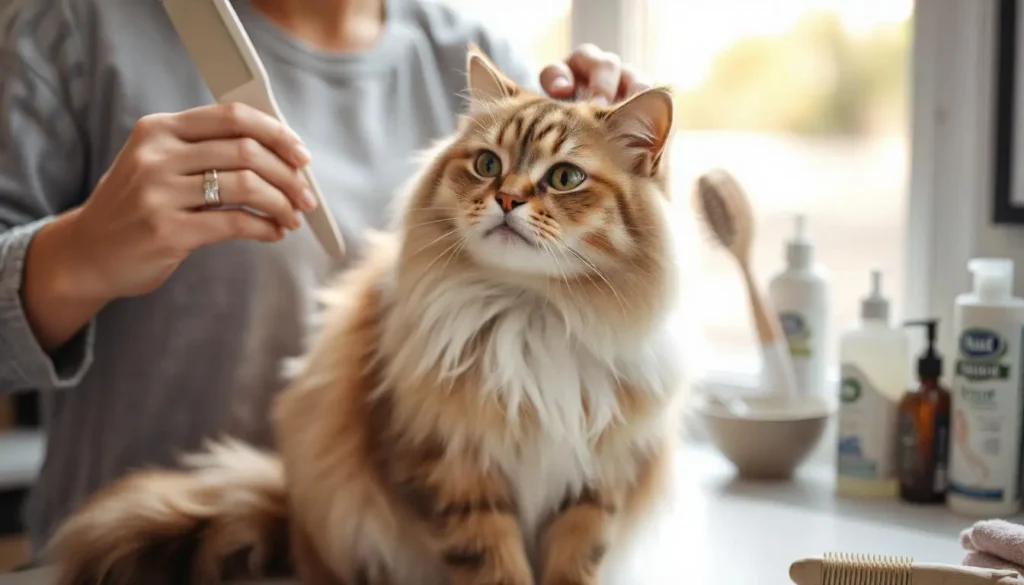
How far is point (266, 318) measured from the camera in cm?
144

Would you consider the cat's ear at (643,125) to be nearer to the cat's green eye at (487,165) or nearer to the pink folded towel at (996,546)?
the cat's green eye at (487,165)

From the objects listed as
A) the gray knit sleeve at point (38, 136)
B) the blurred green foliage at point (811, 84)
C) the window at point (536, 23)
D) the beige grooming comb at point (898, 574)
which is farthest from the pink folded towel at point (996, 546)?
the window at point (536, 23)

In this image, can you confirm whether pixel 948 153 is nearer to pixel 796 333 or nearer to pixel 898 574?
pixel 796 333

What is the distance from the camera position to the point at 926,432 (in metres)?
1.46

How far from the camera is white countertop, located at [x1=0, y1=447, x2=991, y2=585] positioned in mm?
1236

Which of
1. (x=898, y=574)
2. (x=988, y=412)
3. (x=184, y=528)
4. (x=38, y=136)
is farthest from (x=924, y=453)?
(x=38, y=136)

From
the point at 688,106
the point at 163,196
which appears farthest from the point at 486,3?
the point at 163,196

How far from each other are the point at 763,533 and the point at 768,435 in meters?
0.22

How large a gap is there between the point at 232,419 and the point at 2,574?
1.12ft

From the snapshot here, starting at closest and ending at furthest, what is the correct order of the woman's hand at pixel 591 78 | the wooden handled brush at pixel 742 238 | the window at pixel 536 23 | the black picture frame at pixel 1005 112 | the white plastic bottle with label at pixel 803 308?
the woman's hand at pixel 591 78
the black picture frame at pixel 1005 112
the wooden handled brush at pixel 742 238
the white plastic bottle with label at pixel 803 308
the window at pixel 536 23

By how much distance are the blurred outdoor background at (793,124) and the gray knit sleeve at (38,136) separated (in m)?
0.70

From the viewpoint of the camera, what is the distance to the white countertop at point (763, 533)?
4.06 ft

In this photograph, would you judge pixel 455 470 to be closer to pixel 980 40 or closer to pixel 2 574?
pixel 2 574

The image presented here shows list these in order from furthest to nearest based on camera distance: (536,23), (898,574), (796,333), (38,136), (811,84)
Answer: (536,23), (811,84), (796,333), (38,136), (898,574)
